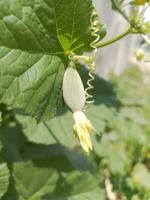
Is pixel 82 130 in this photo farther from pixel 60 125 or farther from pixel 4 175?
pixel 60 125

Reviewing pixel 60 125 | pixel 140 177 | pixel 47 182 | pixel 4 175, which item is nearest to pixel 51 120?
pixel 60 125

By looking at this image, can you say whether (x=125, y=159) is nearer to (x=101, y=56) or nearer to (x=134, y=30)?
(x=134, y=30)

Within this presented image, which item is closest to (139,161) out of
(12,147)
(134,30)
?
(12,147)

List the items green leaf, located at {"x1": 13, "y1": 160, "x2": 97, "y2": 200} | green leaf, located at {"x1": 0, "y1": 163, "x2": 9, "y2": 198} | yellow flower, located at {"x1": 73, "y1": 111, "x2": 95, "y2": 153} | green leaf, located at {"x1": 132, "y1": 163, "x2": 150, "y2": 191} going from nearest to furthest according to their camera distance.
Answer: yellow flower, located at {"x1": 73, "y1": 111, "x2": 95, "y2": 153}
green leaf, located at {"x1": 0, "y1": 163, "x2": 9, "y2": 198}
green leaf, located at {"x1": 13, "y1": 160, "x2": 97, "y2": 200}
green leaf, located at {"x1": 132, "y1": 163, "x2": 150, "y2": 191}

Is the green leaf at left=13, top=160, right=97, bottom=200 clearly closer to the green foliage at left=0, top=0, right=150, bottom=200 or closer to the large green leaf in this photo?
the green foliage at left=0, top=0, right=150, bottom=200

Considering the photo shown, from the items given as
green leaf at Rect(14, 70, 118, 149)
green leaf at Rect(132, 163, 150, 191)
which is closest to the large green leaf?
green leaf at Rect(14, 70, 118, 149)

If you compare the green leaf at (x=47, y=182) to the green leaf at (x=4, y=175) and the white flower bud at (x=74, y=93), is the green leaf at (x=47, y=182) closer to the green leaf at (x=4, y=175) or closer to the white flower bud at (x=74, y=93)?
the green leaf at (x=4, y=175)
